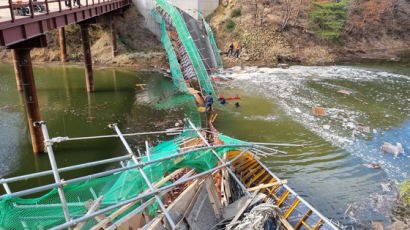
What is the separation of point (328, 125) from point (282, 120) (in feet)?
9.68

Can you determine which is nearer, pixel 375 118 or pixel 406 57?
pixel 375 118

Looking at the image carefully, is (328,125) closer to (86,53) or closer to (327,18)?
(86,53)

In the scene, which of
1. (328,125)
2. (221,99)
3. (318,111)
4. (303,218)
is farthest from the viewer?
(221,99)

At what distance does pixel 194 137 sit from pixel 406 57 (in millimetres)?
38424

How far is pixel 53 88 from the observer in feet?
74.8

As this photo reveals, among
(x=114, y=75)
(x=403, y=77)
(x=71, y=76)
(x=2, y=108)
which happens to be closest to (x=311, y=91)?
(x=403, y=77)

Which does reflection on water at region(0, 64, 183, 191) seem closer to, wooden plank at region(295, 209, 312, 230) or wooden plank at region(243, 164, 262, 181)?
wooden plank at region(243, 164, 262, 181)

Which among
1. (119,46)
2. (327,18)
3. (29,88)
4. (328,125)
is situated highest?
(327,18)

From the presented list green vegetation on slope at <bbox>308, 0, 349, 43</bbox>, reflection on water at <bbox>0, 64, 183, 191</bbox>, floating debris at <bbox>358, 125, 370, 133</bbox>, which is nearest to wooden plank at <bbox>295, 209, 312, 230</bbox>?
reflection on water at <bbox>0, 64, 183, 191</bbox>

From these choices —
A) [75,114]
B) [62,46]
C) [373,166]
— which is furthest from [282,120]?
[62,46]

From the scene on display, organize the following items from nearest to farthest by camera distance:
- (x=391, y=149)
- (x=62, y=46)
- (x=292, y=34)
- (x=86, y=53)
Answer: (x=391, y=149)
(x=86, y=53)
(x=62, y=46)
(x=292, y=34)

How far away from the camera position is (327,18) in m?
34.2

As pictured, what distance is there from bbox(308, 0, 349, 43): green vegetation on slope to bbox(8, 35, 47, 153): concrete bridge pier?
1197 inches

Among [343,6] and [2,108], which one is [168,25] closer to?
[2,108]
